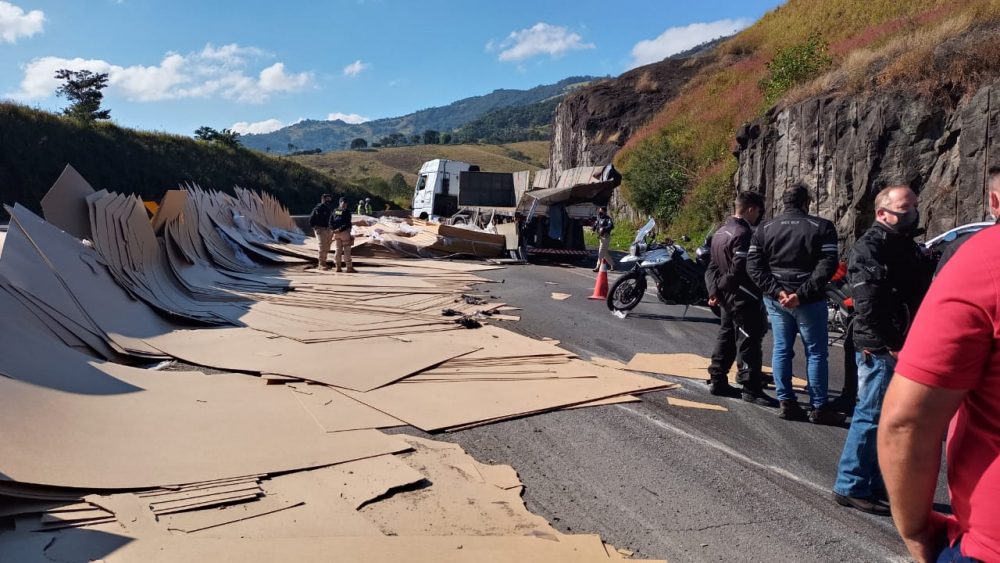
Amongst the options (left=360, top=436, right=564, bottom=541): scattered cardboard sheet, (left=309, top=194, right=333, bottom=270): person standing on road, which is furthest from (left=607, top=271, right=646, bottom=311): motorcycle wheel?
(left=309, top=194, right=333, bottom=270): person standing on road

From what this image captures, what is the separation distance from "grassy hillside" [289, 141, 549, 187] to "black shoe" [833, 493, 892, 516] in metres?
94.5

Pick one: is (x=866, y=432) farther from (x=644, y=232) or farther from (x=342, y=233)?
(x=342, y=233)

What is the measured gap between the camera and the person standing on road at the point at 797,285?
5449mm

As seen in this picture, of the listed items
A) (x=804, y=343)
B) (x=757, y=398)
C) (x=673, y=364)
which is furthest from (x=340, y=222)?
(x=804, y=343)

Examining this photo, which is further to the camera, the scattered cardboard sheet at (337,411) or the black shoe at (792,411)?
the black shoe at (792,411)

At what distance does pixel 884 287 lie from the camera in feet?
13.4

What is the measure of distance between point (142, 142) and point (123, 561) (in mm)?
45443

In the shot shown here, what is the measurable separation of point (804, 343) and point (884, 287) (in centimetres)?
157

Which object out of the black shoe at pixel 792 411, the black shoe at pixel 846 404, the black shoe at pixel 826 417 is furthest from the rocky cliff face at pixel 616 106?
the black shoe at pixel 826 417

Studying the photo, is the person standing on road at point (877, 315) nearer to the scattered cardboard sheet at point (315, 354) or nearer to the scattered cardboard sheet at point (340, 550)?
the scattered cardboard sheet at point (340, 550)

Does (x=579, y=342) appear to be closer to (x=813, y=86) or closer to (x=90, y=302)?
(x=90, y=302)

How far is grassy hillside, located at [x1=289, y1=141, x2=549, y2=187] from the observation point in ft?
339

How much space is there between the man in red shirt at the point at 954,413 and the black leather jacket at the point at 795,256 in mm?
3724

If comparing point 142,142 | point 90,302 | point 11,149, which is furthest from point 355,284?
point 142,142
